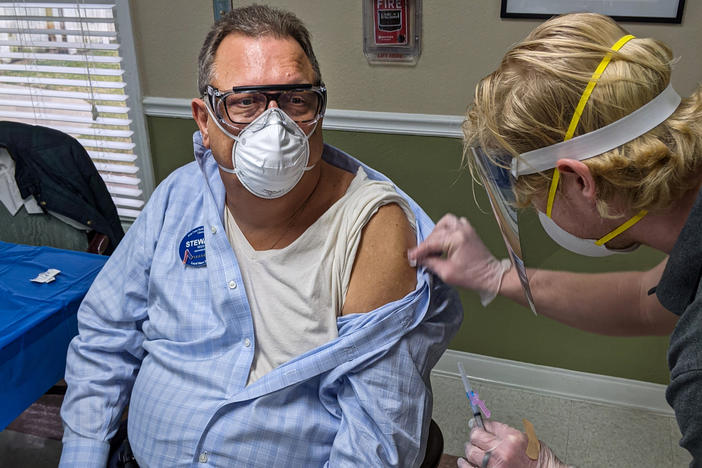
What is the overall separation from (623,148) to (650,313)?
59 cm

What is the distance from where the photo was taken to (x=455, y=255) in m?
1.32

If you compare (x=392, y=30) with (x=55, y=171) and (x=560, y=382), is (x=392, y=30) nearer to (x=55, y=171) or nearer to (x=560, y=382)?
(x=55, y=171)

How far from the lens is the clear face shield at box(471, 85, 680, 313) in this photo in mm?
963

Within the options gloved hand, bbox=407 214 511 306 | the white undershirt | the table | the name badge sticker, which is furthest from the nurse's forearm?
the table

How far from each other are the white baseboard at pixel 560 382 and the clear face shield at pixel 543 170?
57.9 inches

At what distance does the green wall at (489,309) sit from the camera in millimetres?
2521

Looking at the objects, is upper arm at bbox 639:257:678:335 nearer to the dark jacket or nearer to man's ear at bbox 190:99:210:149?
man's ear at bbox 190:99:210:149

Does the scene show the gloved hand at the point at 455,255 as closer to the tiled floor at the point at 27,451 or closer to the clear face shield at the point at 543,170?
the clear face shield at the point at 543,170

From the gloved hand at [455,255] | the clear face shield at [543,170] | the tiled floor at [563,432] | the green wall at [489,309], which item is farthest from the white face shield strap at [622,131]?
the tiled floor at [563,432]

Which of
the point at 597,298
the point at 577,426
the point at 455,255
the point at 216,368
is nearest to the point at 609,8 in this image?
the point at 597,298

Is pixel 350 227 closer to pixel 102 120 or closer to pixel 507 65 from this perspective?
pixel 507 65

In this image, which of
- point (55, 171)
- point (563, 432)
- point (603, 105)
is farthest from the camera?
point (563, 432)

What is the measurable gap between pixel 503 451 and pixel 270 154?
0.73m

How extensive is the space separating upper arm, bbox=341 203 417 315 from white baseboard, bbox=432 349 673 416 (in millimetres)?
1588
